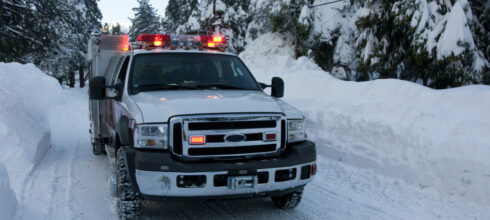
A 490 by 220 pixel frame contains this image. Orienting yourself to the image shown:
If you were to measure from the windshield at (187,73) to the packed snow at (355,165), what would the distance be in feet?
4.80

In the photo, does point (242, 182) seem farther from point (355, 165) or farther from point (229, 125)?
point (355, 165)

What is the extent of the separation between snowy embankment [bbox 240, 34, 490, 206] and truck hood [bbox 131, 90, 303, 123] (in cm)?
269

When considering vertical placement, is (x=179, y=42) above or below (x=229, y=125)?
above

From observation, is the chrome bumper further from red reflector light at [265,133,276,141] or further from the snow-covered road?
red reflector light at [265,133,276,141]

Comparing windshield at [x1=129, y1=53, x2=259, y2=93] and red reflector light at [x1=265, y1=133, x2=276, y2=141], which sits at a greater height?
windshield at [x1=129, y1=53, x2=259, y2=93]

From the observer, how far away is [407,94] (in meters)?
8.96

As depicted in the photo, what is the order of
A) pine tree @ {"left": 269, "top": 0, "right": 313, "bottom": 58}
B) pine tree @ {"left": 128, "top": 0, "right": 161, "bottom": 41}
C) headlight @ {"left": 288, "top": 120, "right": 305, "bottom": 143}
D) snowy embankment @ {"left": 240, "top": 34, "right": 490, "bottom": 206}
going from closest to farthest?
1. headlight @ {"left": 288, "top": 120, "right": 305, "bottom": 143}
2. snowy embankment @ {"left": 240, "top": 34, "right": 490, "bottom": 206}
3. pine tree @ {"left": 269, "top": 0, "right": 313, "bottom": 58}
4. pine tree @ {"left": 128, "top": 0, "right": 161, "bottom": 41}

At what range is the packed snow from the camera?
5.32 m

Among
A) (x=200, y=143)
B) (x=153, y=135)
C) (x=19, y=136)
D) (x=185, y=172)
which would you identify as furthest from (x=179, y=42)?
(x=19, y=136)

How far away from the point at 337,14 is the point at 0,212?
2001cm

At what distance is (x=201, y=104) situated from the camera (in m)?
4.52

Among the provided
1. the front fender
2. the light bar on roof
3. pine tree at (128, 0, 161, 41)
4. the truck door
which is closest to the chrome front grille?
the front fender

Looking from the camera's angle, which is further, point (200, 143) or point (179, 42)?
point (179, 42)

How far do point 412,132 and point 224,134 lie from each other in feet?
12.7
